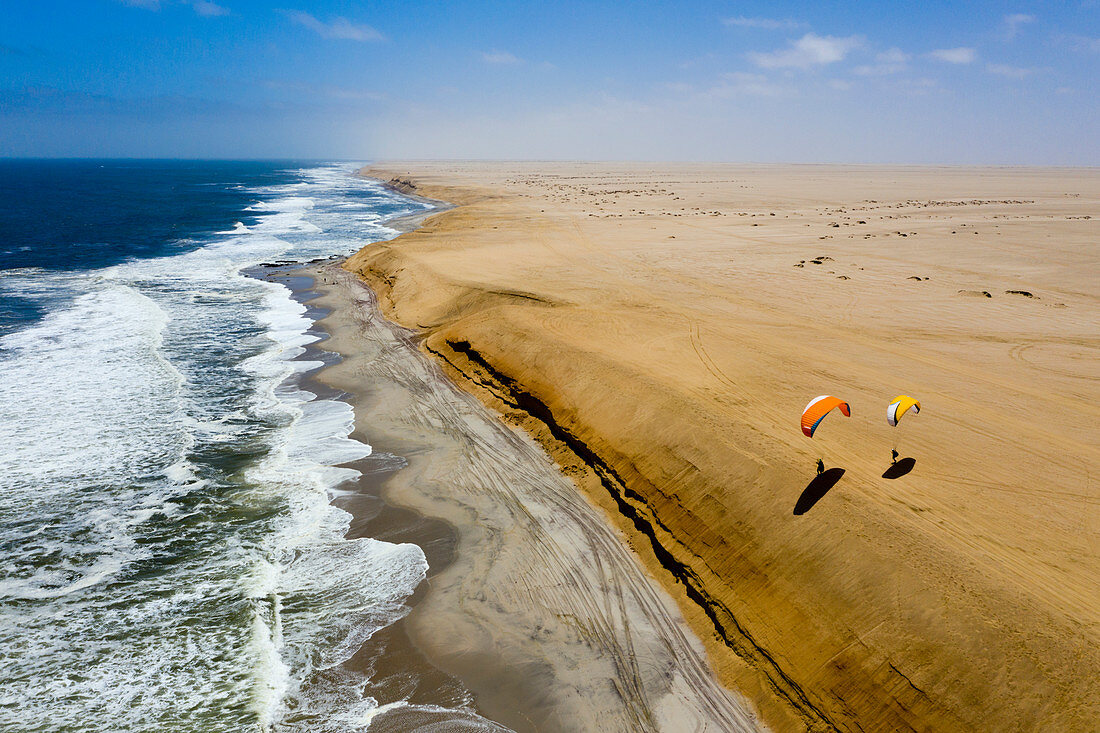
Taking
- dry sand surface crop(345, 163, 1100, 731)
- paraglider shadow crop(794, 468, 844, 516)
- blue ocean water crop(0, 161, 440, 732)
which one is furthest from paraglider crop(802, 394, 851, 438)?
blue ocean water crop(0, 161, 440, 732)

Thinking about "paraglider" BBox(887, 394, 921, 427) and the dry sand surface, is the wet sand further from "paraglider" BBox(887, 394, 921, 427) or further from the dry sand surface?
"paraglider" BBox(887, 394, 921, 427)

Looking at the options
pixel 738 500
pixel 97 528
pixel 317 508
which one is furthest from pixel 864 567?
pixel 97 528

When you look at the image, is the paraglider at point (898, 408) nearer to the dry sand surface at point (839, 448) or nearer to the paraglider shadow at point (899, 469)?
the dry sand surface at point (839, 448)

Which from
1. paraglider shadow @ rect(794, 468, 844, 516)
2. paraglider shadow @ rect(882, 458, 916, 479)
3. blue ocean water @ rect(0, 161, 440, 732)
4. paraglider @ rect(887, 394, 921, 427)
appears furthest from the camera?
paraglider shadow @ rect(882, 458, 916, 479)

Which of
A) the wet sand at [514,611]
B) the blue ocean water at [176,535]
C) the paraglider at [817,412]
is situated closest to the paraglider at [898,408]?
the paraglider at [817,412]

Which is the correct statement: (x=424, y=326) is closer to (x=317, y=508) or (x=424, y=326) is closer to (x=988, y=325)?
(x=317, y=508)

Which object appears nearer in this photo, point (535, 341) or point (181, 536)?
point (181, 536)
